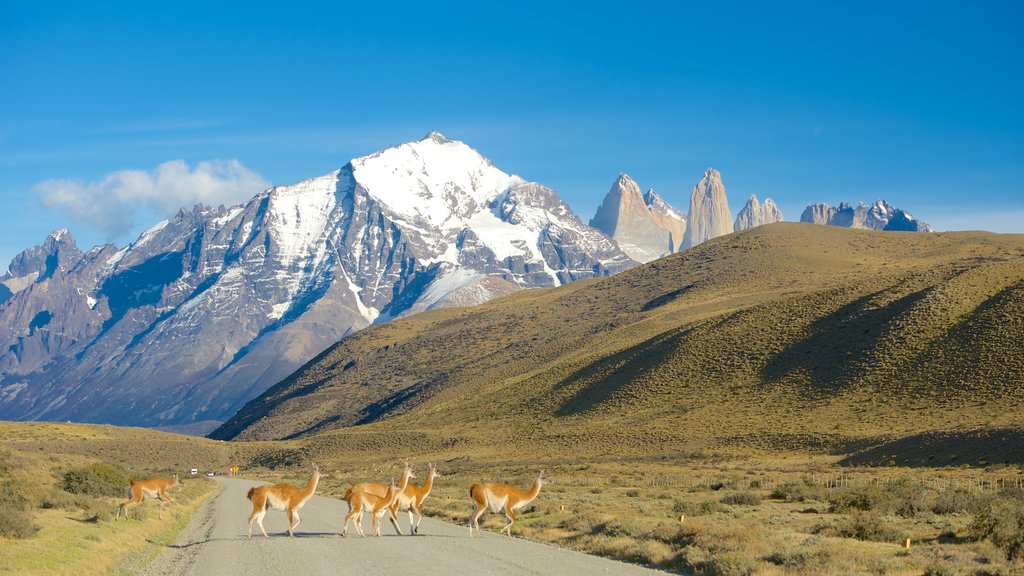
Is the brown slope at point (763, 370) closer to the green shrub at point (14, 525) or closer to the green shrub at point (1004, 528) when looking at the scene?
the green shrub at point (1004, 528)

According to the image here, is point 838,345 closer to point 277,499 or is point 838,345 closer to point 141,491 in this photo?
point 141,491

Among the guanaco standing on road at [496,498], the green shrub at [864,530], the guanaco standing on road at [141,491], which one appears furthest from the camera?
the guanaco standing on road at [141,491]

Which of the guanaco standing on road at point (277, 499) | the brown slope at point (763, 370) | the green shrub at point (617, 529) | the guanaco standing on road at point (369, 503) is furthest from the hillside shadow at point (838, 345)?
the guanaco standing on road at point (277, 499)

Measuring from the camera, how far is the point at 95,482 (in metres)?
45.1

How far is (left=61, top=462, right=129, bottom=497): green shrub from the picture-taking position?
4403 cm

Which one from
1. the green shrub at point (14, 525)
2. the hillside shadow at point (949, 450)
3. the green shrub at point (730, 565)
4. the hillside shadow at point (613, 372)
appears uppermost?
the hillside shadow at point (613, 372)

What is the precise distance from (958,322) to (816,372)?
13510 millimetres

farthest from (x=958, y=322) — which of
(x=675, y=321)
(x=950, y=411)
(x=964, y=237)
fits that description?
(x=964, y=237)

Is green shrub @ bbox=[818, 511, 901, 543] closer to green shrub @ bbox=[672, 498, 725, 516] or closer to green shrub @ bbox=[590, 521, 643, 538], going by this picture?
green shrub @ bbox=[590, 521, 643, 538]

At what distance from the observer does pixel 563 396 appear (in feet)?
380

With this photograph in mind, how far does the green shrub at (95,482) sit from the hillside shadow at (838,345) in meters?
63.6

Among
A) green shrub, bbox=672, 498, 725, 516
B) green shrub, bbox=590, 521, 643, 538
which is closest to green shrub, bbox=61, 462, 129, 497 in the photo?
green shrub, bbox=590, 521, 643, 538

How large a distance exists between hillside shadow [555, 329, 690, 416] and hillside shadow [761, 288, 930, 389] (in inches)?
659

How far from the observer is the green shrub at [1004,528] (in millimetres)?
20391
